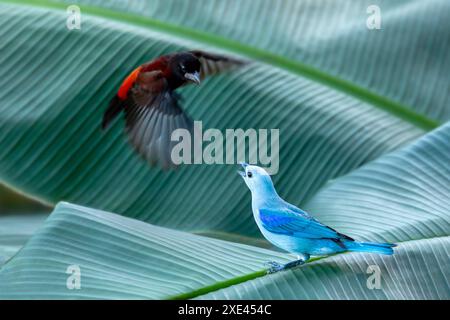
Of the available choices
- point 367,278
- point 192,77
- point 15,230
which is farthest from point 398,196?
Answer: point 15,230

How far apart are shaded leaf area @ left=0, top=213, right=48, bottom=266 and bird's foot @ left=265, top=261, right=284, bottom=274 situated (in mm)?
272

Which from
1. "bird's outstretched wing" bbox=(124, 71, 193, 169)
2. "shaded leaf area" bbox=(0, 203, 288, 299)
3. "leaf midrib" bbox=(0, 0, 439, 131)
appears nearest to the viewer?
"shaded leaf area" bbox=(0, 203, 288, 299)

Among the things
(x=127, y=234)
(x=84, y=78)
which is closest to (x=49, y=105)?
(x=84, y=78)

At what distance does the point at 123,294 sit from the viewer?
2.17 feet

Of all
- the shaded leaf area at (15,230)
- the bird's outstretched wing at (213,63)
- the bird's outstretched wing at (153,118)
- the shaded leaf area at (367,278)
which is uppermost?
the bird's outstretched wing at (213,63)

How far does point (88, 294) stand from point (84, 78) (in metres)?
0.38

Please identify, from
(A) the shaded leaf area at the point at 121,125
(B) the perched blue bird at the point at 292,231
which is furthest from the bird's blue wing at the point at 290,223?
(A) the shaded leaf area at the point at 121,125

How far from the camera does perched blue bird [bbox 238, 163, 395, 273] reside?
0.69 metres

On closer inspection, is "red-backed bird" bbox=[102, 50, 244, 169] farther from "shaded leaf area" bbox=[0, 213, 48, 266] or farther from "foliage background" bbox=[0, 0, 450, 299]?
"shaded leaf area" bbox=[0, 213, 48, 266]

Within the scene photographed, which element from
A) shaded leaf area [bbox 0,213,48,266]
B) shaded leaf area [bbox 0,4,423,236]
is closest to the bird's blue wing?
shaded leaf area [bbox 0,4,423,236]

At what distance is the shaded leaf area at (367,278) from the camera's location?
69cm

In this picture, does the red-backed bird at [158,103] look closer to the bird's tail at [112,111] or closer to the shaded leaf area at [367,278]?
the bird's tail at [112,111]

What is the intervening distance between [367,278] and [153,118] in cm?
28

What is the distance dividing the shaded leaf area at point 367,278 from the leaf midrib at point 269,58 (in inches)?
12.3
